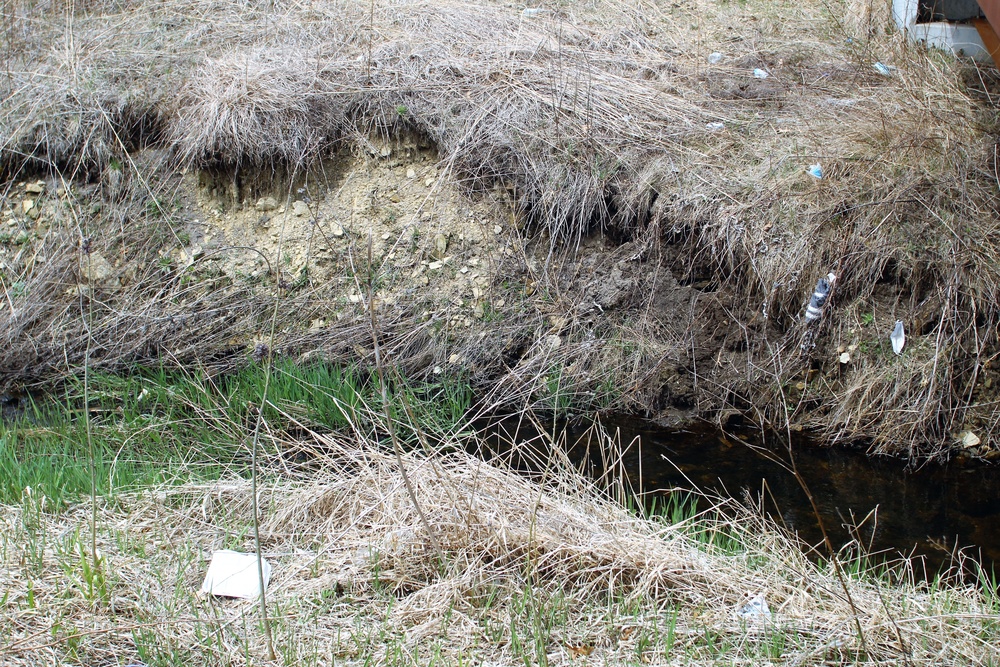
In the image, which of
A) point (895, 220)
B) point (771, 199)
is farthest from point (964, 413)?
point (771, 199)

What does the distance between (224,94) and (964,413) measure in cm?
475

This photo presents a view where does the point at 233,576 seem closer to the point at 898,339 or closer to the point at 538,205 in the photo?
the point at 538,205

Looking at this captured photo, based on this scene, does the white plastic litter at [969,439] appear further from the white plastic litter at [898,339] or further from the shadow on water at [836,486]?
the white plastic litter at [898,339]

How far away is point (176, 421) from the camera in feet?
12.7

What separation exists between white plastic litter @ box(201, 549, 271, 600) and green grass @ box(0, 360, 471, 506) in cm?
68

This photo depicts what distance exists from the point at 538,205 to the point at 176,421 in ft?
8.09

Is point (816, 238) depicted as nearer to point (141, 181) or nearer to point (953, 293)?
point (953, 293)

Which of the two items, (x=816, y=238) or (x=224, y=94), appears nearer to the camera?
(x=816, y=238)

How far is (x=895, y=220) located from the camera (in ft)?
14.2

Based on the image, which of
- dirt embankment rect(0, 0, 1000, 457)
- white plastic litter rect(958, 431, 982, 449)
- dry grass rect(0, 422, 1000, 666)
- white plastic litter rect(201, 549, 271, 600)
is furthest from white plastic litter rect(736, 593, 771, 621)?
white plastic litter rect(958, 431, 982, 449)

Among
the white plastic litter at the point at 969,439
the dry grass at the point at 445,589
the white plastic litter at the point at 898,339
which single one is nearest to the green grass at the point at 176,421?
the dry grass at the point at 445,589

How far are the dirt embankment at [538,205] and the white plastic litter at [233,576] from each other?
1591 millimetres

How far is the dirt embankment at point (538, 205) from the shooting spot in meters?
4.33

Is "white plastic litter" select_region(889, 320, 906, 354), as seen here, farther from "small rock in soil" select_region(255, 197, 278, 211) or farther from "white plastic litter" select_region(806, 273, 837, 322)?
"small rock in soil" select_region(255, 197, 278, 211)
